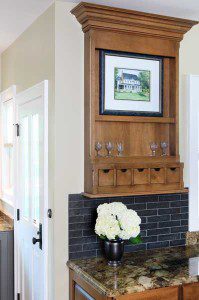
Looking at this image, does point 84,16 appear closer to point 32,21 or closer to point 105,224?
point 32,21

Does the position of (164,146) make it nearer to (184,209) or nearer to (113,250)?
(184,209)

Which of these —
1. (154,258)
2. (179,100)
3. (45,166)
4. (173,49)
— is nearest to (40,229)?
(45,166)

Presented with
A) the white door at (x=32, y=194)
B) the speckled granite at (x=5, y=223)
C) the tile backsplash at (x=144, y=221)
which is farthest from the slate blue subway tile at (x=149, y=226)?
the speckled granite at (x=5, y=223)

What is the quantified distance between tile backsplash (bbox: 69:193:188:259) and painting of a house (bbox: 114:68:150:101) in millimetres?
719

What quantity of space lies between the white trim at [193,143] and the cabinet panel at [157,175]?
1.06ft

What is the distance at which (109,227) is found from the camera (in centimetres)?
241

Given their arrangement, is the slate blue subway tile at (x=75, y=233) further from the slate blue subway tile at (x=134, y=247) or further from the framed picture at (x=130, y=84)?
the framed picture at (x=130, y=84)

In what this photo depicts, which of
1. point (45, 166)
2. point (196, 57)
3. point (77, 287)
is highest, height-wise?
point (196, 57)

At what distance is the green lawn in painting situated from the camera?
2730mm

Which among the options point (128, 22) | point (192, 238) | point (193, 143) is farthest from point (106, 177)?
point (128, 22)

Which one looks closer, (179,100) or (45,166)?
(45,166)

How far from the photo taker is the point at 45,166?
2729 millimetres

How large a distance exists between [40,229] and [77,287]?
53 cm

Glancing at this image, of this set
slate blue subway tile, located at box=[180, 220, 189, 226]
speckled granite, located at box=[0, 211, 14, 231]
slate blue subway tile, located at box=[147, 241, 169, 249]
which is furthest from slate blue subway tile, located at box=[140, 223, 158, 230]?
speckled granite, located at box=[0, 211, 14, 231]
